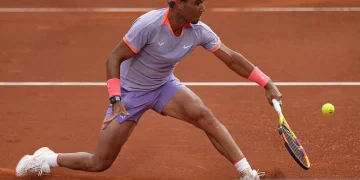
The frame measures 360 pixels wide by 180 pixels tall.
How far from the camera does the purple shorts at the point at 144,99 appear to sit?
7562 millimetres

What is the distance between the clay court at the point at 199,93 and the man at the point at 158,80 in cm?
67

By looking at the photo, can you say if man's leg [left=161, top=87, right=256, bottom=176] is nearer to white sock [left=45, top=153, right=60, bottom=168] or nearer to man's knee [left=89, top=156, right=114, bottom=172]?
man's knee [left=89, top=156, right=114, bottom=172]

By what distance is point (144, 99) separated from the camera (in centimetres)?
760

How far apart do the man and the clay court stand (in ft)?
2.21

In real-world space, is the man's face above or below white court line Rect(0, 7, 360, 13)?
below

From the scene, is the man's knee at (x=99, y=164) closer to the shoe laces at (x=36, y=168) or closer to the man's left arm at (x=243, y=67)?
the shoe laces at (x=36, y=168)

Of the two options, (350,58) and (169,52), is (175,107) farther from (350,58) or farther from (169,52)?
(350,58)

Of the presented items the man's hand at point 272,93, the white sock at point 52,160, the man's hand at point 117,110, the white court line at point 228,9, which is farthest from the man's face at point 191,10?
the white court line at point 228,9

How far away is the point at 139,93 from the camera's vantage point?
24.9 feet

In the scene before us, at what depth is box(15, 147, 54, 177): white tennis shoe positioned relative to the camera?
8016 mm

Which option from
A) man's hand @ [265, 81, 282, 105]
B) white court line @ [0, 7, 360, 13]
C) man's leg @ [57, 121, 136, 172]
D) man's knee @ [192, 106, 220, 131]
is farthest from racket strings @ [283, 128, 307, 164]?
white court line @ [0, 7, 360, 13]

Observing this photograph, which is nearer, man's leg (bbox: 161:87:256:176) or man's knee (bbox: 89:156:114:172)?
man's leg (bbox: 161:87:256:176)

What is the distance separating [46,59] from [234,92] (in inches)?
120

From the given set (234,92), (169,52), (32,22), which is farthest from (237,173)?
(32,22)
